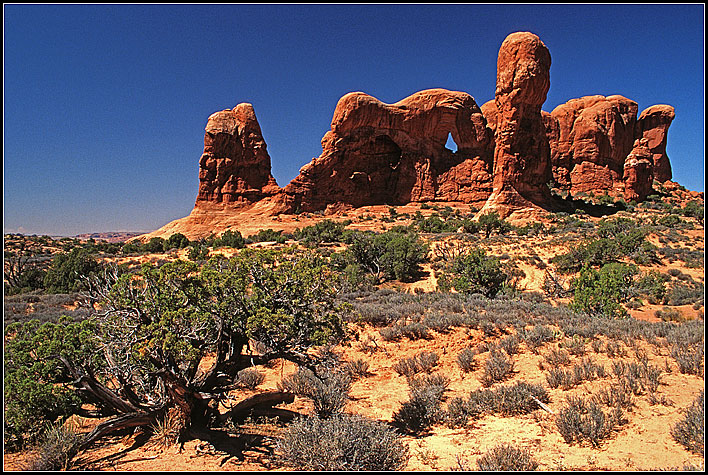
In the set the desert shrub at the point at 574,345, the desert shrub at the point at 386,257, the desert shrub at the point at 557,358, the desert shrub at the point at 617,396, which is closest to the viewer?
the desert shrub at the point at 617,396

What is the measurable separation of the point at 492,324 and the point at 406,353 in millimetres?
2168

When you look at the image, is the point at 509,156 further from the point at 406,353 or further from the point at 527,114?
the point at 406,353

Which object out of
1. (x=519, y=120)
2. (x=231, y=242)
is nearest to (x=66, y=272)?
(x=231, y=242)

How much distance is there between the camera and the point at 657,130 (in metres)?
55.1

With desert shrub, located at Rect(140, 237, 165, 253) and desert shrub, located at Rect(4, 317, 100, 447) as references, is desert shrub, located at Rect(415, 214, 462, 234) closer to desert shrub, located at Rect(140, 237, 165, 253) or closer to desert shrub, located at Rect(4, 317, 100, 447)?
desert shrub, located at Rect(140, 237, 165, 253)

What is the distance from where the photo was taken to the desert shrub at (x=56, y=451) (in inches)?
137

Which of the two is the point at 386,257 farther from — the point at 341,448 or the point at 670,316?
the point at 341,448

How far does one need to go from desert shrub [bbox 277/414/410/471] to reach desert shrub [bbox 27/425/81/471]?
204cm

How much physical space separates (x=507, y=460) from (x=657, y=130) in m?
70.2

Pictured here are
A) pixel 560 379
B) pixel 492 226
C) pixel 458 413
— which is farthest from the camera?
pixel 492 226

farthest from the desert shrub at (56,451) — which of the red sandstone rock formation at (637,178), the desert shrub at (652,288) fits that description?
the red sandstone rock formation at (637,178)

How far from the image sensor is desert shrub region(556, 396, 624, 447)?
389cm

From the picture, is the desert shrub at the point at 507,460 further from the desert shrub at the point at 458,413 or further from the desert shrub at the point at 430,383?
the desert shrub at the point at 430,383

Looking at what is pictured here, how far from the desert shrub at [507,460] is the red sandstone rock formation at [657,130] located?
65351 mm
